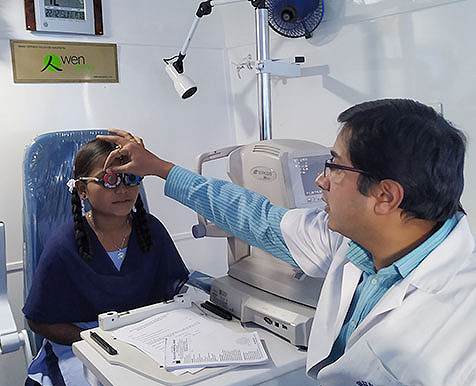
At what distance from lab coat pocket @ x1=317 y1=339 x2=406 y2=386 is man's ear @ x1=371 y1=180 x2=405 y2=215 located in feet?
0.82

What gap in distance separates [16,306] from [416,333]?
1831 mm

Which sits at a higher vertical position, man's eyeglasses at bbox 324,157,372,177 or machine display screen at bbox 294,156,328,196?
man's eyeglasses at bbox 324,157,372,177

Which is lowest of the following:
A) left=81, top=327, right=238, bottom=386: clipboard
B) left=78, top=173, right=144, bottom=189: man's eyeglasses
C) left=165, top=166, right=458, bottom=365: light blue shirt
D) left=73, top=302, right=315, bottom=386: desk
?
left=73, top=302, right=315, bottom=386: desk

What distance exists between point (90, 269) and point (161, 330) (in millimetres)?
431

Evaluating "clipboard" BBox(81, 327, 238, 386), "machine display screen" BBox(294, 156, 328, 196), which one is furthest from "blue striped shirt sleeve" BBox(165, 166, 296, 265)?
"clipboard" BBox(81, 327, 238, 386)

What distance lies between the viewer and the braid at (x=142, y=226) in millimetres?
1721

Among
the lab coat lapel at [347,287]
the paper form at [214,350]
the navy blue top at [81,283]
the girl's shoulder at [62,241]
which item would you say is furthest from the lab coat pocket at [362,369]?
the girl's shoulder at [62,241]

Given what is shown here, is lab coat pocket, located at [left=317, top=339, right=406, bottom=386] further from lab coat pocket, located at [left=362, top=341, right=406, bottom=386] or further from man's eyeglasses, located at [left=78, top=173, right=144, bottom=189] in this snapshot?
man's eyeglasses, located at [left=78, top=173, right=144, bottom=189]

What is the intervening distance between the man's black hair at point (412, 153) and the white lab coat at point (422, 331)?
0.08m

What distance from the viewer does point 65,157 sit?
6.03 ft

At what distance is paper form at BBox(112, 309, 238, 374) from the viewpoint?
120 centimetres

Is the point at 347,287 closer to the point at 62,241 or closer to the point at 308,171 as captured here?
the point at 308,171

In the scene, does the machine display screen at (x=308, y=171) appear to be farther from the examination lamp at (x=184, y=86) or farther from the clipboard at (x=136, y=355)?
the examination lamp at (x=184, y=86)

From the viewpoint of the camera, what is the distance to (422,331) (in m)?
0.87
